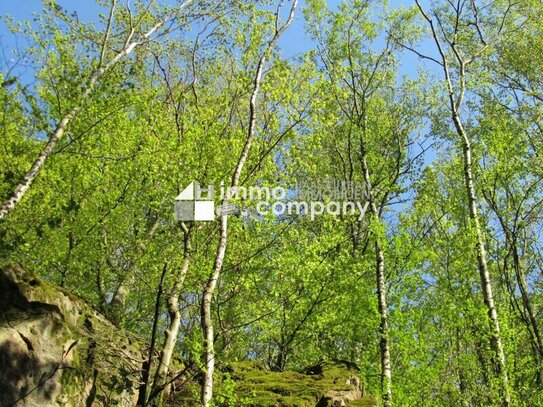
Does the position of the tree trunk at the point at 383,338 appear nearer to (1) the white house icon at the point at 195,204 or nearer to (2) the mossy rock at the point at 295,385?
(2) the mossy rock at the point at 295,385

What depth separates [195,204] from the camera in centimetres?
1192

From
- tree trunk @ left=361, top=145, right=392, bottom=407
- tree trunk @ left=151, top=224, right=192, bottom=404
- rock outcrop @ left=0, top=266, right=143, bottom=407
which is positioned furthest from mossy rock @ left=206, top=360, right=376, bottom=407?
rock outcrop @ left=0, top=266, right=143, bottom=407

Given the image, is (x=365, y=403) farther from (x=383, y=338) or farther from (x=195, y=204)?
(x=195, y=204)

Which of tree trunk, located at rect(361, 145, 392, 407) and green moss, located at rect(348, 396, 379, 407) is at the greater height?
tree trunk, located at rect(361, 145, 392, 407)

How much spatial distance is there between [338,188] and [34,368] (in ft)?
52.9

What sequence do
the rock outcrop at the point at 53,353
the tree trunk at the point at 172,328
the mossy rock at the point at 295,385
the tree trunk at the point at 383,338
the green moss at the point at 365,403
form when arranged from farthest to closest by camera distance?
the tree trunk at the point at 383,338 → the green moss at the point at 365,403 → the mossy rock at the point at 295,385 → the tree trunk at the point at 172,328 → the rock outcrop at the point at 53,353

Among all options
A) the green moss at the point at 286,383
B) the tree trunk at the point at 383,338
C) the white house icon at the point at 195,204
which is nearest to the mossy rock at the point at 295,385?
the green moss at the point at 286,383

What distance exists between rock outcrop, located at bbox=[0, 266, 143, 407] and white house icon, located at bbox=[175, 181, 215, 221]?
3.31 meters

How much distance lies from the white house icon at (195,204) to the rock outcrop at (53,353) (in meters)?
3.31

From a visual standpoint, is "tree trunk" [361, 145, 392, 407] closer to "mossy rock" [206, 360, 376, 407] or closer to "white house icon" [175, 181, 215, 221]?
"mossy rock" [206, 360, 376, 407]

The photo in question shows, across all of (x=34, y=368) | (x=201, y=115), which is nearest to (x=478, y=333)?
(x=201, y=115)

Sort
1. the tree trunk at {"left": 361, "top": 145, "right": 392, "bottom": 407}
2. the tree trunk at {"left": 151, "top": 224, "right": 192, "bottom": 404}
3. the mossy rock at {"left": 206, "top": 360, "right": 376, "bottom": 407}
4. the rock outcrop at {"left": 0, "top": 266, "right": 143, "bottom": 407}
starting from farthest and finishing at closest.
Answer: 1. the tree trunk at {"left": 361, "top": 145, "right": 392, "bottom": 407}
2. the mossy rock at {"left": 206, "top": 360, "right": 376, "bottom": 407}
3. the tree trunk at {"left": 151, "top": 224, "right": 192, "bottom": 404}
4. the rock outcrop at {"left": 0, "top": 266, "right": 143, "bottom": 407}

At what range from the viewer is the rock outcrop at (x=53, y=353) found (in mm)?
7051

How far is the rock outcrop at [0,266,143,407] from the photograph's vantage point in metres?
7.05
